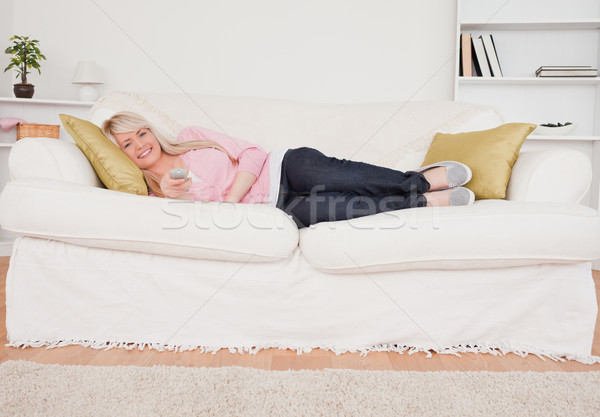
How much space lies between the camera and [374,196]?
1714mm

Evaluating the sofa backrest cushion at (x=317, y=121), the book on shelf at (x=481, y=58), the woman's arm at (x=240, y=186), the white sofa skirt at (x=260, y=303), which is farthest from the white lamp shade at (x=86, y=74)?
the book on shelf at (x=481, y=58)

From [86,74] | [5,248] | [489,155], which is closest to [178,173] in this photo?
[489,155]

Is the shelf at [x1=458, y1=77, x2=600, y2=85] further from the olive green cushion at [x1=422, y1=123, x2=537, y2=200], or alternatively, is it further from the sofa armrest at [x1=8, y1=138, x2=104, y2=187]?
the sofa armrest at [x1=8, y1=138, x2=104, y2=187]

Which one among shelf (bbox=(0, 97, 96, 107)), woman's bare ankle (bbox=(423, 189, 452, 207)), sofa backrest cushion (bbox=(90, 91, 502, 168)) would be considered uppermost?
shelf (bbox=(0, 97, 96, 107))

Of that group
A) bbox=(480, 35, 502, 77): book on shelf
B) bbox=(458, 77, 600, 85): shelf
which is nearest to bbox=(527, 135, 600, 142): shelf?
bbox=(458, 77, 600, 85): shelf

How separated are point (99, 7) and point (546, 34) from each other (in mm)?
3114

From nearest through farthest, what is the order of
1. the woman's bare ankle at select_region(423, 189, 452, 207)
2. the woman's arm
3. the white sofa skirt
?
the white sofa skirt
the woman's bare ankle at select_region(423, 189, 452, 207)
the woman's arm

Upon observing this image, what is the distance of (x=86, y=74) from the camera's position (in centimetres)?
304

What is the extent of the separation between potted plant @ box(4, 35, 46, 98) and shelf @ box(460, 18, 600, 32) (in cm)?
284

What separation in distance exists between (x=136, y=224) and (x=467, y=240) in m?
1.03

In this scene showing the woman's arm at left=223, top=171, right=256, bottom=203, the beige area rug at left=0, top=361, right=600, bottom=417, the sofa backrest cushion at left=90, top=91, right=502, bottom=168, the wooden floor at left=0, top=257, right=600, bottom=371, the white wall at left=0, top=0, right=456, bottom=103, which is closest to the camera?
the beige area rug at left=0, top=361, right=600, bottom=417

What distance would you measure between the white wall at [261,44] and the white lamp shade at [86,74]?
0.17 metres

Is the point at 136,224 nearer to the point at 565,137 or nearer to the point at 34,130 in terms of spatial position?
the point at 34,130

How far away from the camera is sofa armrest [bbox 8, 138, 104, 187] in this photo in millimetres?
1623
